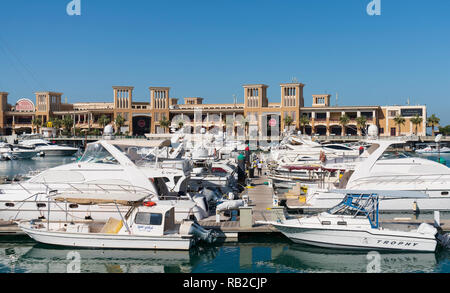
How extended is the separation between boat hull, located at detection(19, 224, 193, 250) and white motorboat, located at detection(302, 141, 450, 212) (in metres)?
8.19

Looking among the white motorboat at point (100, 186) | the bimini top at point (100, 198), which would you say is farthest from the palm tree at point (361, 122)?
the bimini top at point (100, 198)

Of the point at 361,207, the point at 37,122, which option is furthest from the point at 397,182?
the point at 37,122

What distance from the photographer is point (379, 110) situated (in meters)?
105

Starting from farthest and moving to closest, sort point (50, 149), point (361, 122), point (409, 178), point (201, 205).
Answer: point (361, 122)
point (50, 149)
point (409, 178)
point (201, 205)

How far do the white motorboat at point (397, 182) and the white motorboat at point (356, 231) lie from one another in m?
5.24

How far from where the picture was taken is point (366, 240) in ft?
57.2

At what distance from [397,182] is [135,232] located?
551 inches

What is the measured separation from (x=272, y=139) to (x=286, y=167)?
64.8 meters

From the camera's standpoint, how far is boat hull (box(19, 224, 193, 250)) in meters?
17.3


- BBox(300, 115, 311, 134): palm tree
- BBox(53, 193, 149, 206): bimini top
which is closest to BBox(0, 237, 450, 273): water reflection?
BBox(53, 193, 149, 206): bimini top

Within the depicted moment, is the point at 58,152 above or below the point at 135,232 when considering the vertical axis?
above

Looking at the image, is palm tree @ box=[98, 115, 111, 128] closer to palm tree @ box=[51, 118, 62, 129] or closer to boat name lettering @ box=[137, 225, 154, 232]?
palm tree @ box=[51, 118, 62, 129]

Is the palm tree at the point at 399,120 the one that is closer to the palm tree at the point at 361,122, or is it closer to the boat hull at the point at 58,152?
the palm tree at the point at 361,122

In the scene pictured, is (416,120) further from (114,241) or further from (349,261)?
(114,241)
